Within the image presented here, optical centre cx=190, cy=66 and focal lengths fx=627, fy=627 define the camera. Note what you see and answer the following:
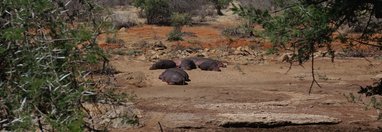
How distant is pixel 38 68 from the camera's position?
3.72 m

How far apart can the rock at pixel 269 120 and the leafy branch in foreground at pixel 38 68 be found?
427 centimetres

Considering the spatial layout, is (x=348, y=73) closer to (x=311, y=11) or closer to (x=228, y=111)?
(x=228, y=111)

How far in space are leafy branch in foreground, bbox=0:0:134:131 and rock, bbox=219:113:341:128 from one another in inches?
168

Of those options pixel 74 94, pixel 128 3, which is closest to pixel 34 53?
pixel 74 94

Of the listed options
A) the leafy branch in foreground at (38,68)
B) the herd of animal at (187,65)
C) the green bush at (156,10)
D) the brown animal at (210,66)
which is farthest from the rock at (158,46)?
the leafy branch in foreground at (38,68)

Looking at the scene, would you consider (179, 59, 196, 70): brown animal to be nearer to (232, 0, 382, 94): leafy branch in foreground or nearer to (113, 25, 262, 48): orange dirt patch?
(113, 25, 262, 48): orange dirt patch

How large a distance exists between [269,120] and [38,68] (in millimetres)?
5100

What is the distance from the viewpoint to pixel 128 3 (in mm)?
29609

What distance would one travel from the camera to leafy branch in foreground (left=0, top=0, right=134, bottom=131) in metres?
3.60

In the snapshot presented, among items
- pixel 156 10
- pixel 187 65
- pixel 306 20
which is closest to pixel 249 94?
pixel 187 65

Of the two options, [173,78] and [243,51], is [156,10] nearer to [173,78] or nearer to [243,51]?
[243,51]

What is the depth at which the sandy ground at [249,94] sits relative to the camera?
342 inches

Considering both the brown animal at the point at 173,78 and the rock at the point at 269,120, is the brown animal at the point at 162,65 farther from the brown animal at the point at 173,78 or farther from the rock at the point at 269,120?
the rock at the point at 269,120

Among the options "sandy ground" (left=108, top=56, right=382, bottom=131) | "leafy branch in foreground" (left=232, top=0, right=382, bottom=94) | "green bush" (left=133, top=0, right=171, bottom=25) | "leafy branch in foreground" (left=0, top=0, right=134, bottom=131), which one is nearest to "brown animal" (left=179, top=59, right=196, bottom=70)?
"sandy ground" (left=108, top=56, right=382, bottom=131)
